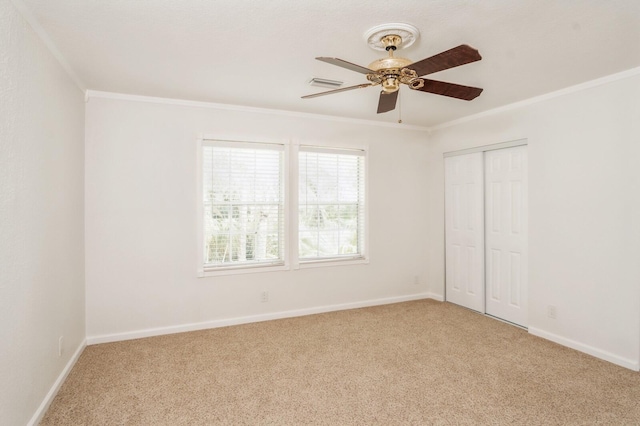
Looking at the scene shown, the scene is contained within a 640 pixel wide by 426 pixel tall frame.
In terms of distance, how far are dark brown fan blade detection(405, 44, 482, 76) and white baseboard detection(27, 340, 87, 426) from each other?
10.3 ft

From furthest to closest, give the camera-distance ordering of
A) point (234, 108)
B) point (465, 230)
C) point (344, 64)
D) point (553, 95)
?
1. point (465, 230)
2. point (234, 108)
3. point (553, 95)
4. point (344, 64)

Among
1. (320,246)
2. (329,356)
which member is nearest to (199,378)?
(329,356)

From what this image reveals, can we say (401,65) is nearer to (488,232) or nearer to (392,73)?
(392,73)

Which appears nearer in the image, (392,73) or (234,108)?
(392,73)

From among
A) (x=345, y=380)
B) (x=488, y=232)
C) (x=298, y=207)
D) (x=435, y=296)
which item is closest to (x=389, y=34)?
(x=298, y=207)

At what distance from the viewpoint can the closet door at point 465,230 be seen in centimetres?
443

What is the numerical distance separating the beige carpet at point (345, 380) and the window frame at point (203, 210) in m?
0.66

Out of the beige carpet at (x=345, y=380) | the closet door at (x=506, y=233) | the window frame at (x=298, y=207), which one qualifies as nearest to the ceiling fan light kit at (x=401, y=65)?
the window frame at (x=298, y=207)

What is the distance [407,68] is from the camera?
2.04 metres

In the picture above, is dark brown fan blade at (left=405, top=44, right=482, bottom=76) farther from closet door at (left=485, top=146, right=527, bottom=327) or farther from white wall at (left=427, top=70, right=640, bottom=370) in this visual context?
closet door at (left=485, top=146, right=527, bottom=327)

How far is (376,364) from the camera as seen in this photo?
3006mm

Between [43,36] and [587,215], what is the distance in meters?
4.61

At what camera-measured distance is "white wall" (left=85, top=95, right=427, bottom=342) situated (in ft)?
11.4

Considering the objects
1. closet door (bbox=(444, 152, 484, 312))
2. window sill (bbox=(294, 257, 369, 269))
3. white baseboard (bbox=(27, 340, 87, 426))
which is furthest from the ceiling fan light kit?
white baseboard (bbox=(27, 340, 87, 426))
